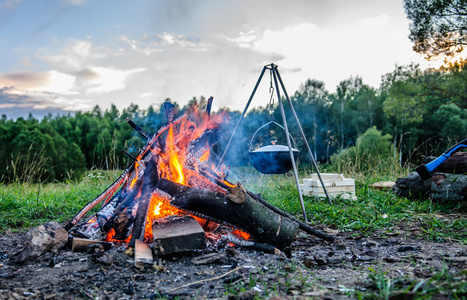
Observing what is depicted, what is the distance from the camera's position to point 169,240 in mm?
2639

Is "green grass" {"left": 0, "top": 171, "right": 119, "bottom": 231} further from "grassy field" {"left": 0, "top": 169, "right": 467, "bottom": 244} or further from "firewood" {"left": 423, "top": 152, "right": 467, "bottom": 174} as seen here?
"firewood" {"left": 423, "top": 152, "right": 467, "bottom": 174}

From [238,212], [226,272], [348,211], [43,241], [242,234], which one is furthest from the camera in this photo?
[348,211]

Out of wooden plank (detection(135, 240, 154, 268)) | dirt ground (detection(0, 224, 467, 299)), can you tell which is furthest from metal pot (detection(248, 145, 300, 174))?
wooden plank (detection(135, 240, 154, 268))

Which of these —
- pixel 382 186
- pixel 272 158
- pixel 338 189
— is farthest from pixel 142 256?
pixel 382 186

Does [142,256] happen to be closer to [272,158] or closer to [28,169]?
[272,158]

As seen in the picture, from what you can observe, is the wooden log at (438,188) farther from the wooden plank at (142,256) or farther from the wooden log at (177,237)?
the wooden plank at (142,256)

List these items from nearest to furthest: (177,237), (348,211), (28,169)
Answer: (177,237), (348,211), (28,169)

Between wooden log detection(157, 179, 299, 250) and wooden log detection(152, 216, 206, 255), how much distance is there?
8.3 inches

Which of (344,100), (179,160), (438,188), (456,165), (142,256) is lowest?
(142,256)

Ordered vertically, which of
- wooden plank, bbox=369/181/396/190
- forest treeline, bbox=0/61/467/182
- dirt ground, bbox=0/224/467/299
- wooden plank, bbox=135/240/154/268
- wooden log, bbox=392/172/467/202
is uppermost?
forest treeline, bbox=0/61/467/182

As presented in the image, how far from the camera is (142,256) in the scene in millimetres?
2531

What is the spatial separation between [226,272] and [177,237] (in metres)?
0.53

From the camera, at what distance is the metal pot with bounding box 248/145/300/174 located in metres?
4.59

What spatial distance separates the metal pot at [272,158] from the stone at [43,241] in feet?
8.83
